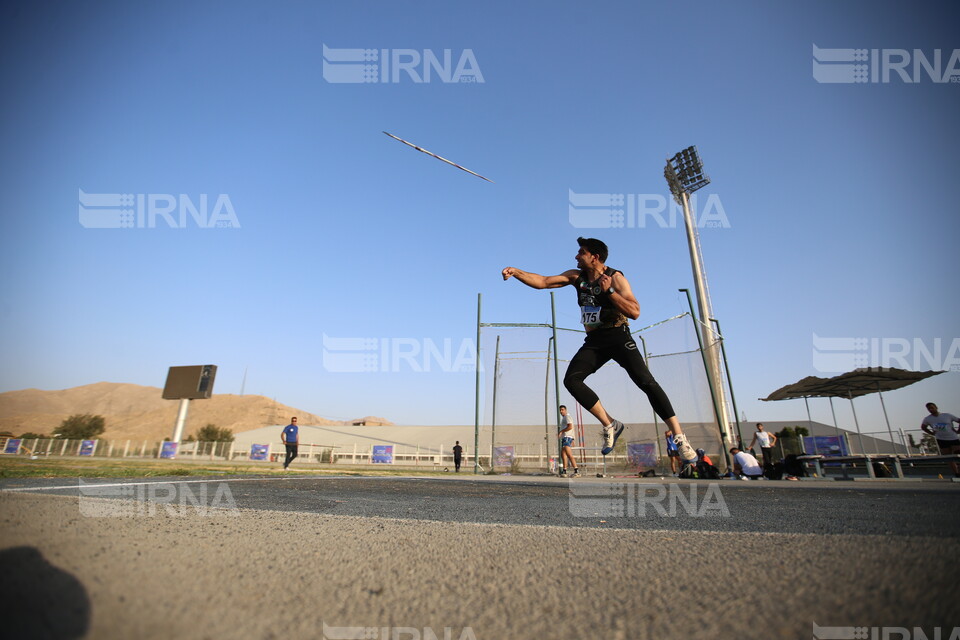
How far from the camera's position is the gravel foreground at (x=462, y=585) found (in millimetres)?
817

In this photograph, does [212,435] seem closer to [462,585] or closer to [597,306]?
[597,306]

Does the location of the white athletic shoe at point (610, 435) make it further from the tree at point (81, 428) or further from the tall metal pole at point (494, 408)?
the tree at point (81, 428)

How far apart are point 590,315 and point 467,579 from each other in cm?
332

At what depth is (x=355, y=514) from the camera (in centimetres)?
233

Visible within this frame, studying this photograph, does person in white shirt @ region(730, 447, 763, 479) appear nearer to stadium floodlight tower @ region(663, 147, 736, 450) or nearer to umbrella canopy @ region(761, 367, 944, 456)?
umbrella canopy @ region(761, 367, 944, 456)

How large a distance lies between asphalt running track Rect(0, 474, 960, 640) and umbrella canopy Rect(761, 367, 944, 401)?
15.7m

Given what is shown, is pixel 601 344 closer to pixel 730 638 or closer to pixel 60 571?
pixel 730 638

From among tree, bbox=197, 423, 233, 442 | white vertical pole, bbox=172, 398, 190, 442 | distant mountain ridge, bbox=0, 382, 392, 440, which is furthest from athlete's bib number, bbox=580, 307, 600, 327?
distant mountain ridge, bbox=0, 382, 392, 440

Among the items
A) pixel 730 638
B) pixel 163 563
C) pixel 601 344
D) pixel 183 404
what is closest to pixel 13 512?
pixel 163 563

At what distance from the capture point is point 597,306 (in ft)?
13.5

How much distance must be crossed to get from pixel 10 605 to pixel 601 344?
3.91m

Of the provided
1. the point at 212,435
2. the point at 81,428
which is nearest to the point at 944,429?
the point at 212,435

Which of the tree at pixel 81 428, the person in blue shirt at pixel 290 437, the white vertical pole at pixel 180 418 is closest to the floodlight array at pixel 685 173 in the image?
the person in blue shirt at pixel 290 437

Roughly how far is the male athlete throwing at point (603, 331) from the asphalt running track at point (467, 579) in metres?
2.21
